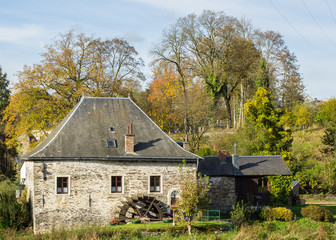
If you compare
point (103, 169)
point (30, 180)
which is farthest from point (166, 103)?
point (30, 180)

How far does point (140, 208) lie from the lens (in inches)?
934

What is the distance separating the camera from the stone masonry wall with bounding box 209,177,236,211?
28672 mm

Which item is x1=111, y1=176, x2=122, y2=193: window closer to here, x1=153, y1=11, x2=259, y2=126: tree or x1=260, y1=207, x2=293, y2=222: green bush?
x1=260, y1=207, x2=293, y2=222: green bush

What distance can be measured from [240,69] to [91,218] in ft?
99.3

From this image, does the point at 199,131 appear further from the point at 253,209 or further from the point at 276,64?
the point at 253,209

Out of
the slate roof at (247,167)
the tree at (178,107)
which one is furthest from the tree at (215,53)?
the slate roof at (247,167)

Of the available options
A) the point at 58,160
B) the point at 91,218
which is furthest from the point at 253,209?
the point at 58,160

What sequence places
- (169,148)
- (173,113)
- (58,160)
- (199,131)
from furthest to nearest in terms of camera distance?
(199,131)
(173,113)
(169,148)
(58,160)

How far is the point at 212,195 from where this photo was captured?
2870cm

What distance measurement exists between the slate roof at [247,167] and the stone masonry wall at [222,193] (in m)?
0.43

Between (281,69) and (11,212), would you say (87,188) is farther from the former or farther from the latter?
(281,69)

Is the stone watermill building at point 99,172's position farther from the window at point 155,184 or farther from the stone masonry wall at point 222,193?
the stone masonry wall at point 222,193

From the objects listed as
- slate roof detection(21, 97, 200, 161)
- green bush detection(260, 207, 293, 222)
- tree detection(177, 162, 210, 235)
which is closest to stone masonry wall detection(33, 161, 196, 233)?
slate roof detection(21, 97, 200, 161)

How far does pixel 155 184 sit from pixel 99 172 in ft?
9.88
